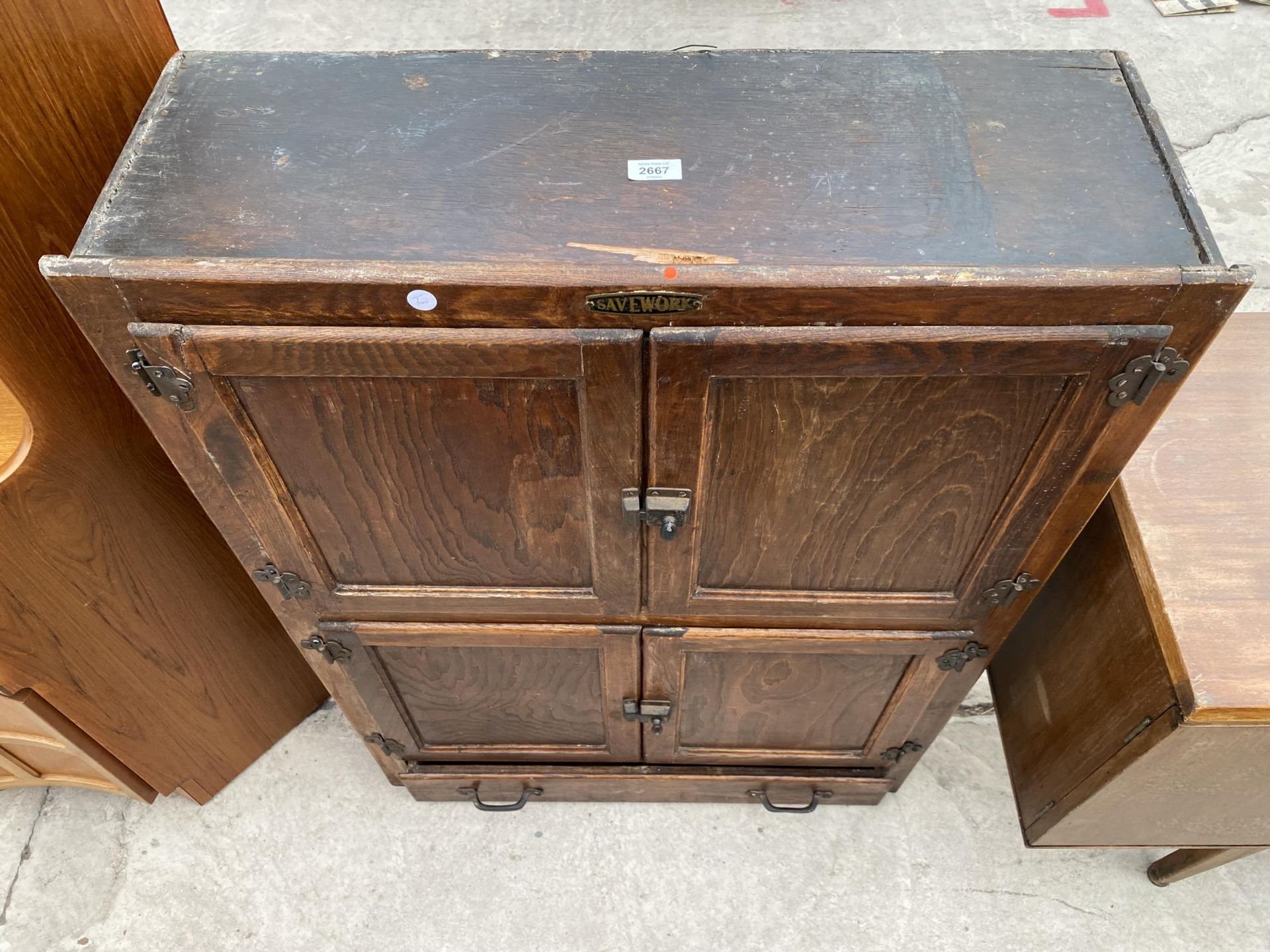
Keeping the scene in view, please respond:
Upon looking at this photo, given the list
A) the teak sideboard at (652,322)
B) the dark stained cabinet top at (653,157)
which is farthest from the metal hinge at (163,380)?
the dark stained cabinet top at (653,157)

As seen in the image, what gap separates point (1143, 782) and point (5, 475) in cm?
174

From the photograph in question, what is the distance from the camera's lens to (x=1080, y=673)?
1450 mm

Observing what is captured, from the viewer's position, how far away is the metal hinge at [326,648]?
1.35 meters

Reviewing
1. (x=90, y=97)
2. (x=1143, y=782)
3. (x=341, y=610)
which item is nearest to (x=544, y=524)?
(x=341, y=610)

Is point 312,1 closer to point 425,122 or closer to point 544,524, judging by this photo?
point 425,122

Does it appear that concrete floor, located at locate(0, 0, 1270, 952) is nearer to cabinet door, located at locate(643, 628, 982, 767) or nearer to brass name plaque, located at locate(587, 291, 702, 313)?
cabinet door, located at locate(643, 628, 982, 767)

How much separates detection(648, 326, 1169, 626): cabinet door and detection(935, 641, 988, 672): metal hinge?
0.09 metres

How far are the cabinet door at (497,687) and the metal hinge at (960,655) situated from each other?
482 mm

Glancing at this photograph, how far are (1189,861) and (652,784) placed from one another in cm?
108

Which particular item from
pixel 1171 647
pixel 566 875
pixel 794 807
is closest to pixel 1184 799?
pixel 1171 647

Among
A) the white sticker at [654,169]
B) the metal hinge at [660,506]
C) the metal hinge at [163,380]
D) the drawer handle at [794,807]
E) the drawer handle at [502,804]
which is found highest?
the white sticker at [654,169]

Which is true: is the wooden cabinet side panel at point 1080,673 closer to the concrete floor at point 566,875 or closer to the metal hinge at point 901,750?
the metal hinge at point 901,750

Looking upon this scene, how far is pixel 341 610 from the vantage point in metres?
1.30

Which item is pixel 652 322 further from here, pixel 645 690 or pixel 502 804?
pixel 502 804
